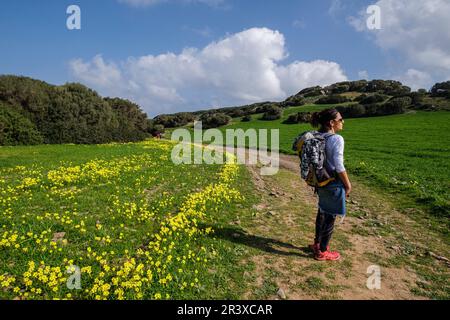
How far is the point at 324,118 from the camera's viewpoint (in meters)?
6.40

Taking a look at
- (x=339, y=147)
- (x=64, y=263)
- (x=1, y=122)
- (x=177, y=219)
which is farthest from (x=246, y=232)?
(x=1, y=122)

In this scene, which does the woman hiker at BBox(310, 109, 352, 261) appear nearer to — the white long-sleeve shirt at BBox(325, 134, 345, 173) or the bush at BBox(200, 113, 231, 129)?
the white long-sleeve shirt at BBox(325, 134, 345, 173)

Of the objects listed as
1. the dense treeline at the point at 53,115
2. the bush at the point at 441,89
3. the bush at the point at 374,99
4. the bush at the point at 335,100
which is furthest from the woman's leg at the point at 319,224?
the bush at the point at 335,100

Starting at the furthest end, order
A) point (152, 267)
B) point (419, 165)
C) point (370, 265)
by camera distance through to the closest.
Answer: point (419, 165) < point (370, 265) < point (152, 267)

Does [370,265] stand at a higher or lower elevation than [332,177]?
lower

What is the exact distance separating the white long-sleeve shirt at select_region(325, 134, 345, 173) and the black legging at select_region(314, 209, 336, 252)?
3.78ft

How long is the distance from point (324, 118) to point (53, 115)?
4580 cm

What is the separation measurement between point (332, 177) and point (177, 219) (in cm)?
425

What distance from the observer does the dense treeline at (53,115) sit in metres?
37.8

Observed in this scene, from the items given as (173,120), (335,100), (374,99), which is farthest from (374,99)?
(173,120)

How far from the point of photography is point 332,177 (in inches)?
247

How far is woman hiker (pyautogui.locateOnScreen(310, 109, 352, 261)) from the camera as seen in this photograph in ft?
20.0

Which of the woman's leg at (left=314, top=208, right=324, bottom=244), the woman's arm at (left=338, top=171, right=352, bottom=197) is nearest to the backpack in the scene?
the woman's arm at (left=338, top=171, right=352, bottom=197)
